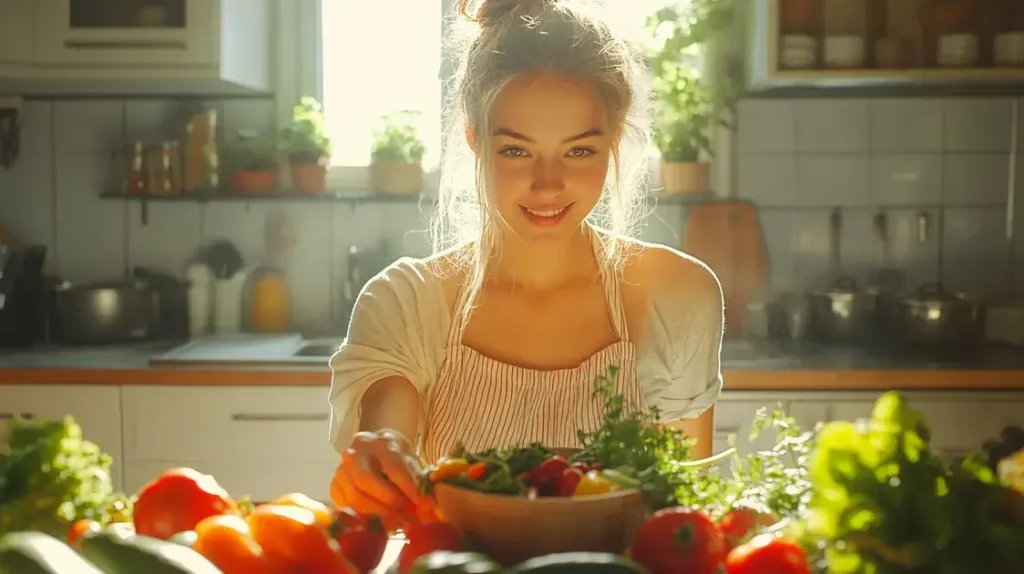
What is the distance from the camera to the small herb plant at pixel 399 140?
2957 mm

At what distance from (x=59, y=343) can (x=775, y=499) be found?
2467mm

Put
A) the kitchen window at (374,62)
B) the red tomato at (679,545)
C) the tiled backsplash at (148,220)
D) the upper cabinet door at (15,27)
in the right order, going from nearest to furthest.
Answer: the red tomato at (679,545)
the upper cabinet door at (15,27)
the tiled backsplash at (148,220)
the kitchen window at (374,62)

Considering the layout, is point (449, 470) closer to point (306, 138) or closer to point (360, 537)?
point (360, 537)

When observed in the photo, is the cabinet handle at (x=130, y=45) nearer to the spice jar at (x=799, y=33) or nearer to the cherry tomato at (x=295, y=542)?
the spice jar at (x=799, y=33)

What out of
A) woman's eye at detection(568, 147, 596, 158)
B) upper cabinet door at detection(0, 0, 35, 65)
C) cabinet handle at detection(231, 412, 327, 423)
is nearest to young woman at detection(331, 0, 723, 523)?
woman's eye at detection(568, 147, 596, 158)

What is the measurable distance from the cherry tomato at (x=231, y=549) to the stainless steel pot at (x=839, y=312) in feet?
7.69

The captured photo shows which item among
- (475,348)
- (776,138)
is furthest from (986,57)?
(475,348)

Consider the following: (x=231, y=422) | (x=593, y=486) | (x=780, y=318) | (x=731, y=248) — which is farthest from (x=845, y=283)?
(x=593, y=486)

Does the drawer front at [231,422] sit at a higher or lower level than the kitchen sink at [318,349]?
lower

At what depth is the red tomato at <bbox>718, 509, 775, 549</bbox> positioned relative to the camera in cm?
77

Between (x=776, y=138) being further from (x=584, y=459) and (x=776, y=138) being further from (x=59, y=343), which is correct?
(x=584, y=459)


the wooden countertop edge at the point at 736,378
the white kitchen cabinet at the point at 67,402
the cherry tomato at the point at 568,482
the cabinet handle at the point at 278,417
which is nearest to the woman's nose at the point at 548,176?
the cherry tomato at the point at 568,482

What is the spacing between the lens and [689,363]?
62.7 inches

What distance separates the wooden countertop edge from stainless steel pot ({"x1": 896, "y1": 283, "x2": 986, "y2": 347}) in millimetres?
310
